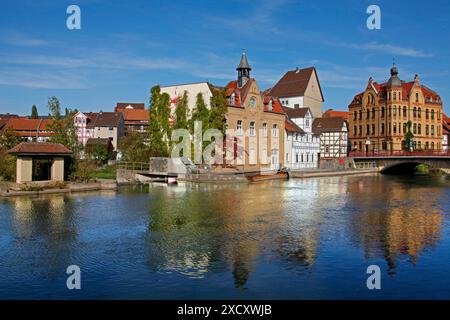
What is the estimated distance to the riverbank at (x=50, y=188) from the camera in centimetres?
3084

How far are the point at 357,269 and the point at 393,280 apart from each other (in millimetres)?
1244

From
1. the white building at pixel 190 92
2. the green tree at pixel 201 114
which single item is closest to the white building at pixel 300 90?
the white building at pixel 190 92

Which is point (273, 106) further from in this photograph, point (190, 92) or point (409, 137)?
point (409, 137)

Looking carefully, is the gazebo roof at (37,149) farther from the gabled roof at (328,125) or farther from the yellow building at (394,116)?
the yellow building at (394,116)

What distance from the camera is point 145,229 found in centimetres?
Answer: 1964

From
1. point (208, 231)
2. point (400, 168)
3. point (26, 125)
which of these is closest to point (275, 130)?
point (400, 168)

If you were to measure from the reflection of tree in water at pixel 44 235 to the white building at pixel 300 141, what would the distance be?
4105cm

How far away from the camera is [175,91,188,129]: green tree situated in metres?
52.0

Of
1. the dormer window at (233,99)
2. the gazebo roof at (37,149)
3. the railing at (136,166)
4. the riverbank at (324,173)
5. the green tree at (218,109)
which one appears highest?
the dormer window at (233,99)

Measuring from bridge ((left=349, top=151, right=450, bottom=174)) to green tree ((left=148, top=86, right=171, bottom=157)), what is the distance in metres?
32.9

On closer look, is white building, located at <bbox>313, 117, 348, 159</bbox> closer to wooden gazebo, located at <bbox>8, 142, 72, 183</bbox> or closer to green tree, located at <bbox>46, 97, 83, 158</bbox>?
green tree, located at <bbox>46, 97, 83, 158</bbox>
